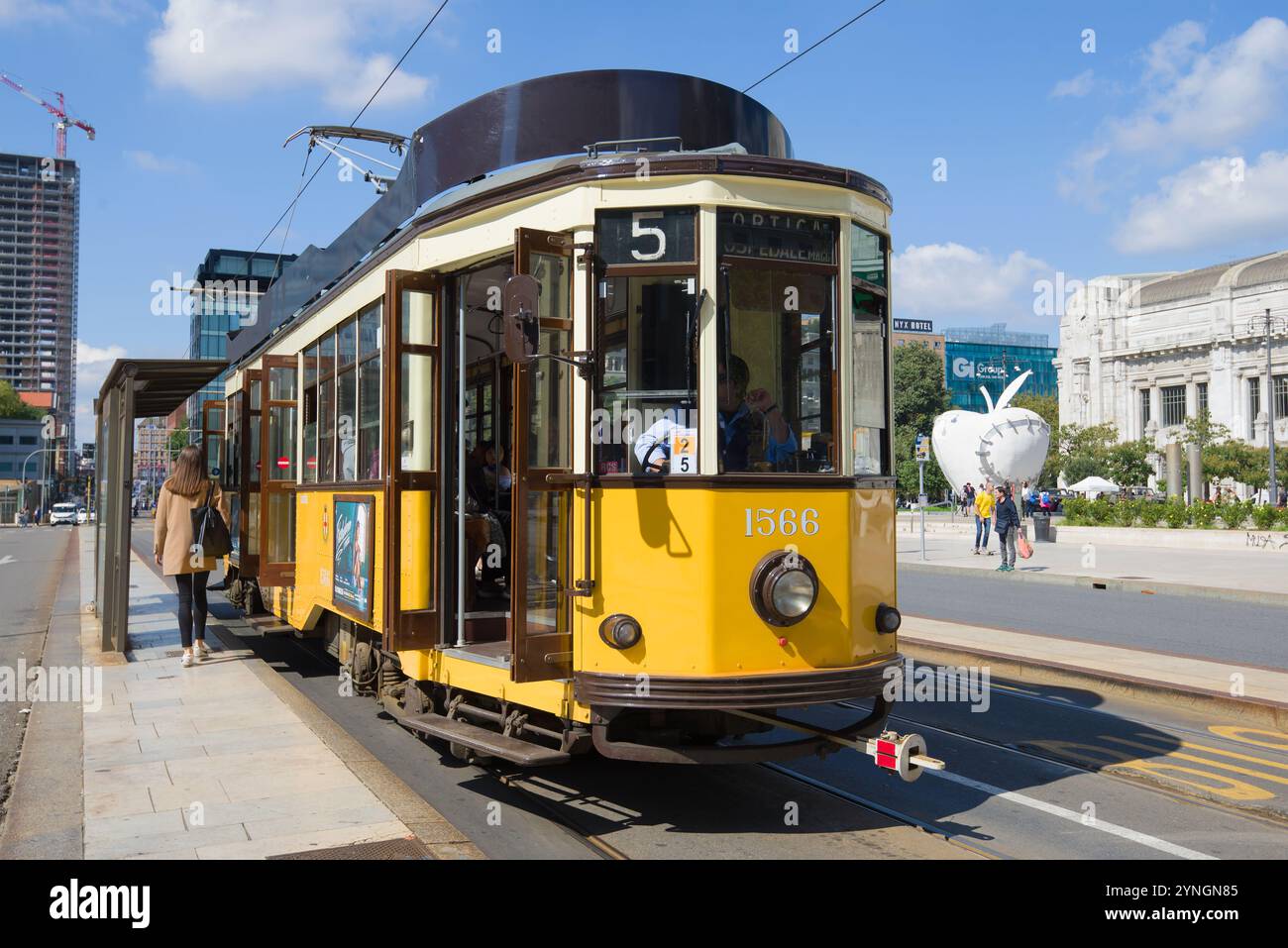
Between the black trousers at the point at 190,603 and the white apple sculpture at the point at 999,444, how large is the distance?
38.5 m

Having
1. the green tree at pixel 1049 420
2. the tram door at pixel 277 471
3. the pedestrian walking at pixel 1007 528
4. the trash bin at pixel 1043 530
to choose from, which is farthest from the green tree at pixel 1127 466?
the tram door at pixel 277 471

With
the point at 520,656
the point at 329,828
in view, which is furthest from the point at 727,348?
the point at 329,828

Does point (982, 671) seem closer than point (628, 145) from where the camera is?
No

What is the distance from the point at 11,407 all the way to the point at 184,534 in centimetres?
13868

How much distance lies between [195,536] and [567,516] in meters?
6.37

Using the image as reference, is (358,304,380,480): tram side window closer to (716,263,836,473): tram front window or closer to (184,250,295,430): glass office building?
(716,263,836,473): tram front window

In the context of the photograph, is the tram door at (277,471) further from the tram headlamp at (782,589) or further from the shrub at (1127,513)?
the shrub at (1127,513)

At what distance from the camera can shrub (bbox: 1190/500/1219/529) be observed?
111ft

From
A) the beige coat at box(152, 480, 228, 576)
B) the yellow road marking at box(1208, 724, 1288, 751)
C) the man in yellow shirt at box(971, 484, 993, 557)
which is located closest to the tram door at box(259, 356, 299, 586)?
the beige coat at box(152, 480, 228, 576)

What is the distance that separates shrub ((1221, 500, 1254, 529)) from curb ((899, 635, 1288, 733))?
25.8 m

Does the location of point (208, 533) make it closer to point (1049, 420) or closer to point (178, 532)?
point (178, 532)
